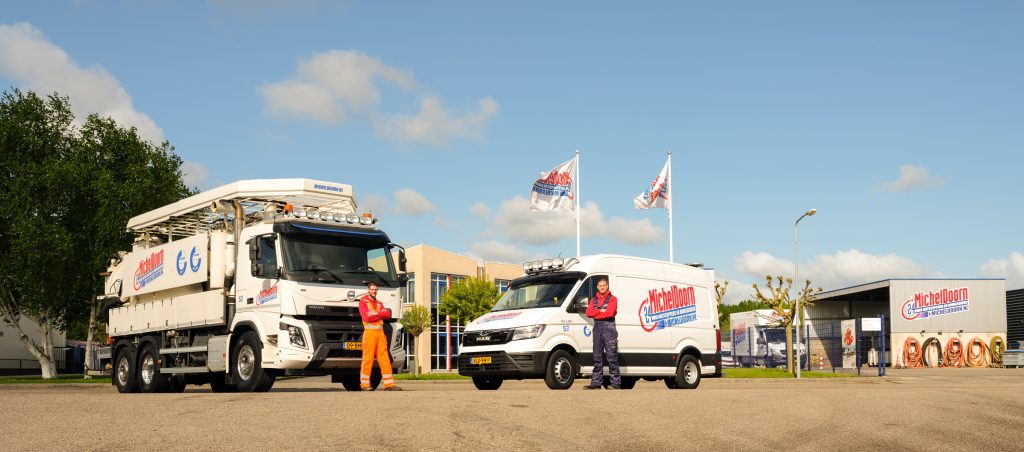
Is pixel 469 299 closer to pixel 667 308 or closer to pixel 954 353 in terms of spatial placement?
pixel 954 353

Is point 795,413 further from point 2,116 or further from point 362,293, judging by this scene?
point 2,116

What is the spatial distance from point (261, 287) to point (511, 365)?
4.38 metres

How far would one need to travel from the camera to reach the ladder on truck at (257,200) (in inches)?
650

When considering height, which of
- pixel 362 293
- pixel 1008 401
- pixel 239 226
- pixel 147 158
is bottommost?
pixel 1008 401

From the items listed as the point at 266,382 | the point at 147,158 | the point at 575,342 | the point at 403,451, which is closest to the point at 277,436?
the point at 403,451

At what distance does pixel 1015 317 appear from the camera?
5878 cm

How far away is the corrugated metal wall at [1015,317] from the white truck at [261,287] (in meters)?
53.6

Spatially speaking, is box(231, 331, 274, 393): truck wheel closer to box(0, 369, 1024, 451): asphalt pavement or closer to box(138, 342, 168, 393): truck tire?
box(0, 369, 1024, 451): asphalt pavement

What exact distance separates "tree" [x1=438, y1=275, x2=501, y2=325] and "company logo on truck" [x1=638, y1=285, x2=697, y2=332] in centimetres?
3474

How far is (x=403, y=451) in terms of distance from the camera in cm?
728

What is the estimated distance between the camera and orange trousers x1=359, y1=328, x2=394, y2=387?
15.0 m

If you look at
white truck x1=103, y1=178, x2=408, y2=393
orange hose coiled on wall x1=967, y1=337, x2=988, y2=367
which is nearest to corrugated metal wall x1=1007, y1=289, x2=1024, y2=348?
orange hose coiled on wall x1=967, y1=337, x2=988, y2=367

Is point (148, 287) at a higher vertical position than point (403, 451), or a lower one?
higher

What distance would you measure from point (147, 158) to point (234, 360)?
28.3 metres
